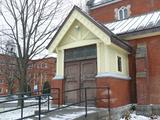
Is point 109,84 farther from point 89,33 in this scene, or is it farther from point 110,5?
point 110,5

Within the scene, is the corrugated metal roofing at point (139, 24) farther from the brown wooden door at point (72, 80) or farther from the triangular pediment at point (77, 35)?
the brown wooden door at point (72, 80)

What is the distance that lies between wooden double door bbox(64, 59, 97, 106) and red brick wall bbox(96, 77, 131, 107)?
591 mm

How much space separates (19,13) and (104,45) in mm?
13289

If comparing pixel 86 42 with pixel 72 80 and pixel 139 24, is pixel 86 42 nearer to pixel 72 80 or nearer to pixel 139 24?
pixel 72 80

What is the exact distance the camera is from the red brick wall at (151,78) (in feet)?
44.9

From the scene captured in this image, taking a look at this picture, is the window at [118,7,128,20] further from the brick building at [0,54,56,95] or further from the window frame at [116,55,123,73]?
the brick building at [0,54,56,95]

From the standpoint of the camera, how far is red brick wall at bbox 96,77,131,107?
12.6 m

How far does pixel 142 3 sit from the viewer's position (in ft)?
62.5

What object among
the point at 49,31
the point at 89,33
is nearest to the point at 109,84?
the point at 89,33

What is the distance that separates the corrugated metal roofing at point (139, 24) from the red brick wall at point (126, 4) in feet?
3.44

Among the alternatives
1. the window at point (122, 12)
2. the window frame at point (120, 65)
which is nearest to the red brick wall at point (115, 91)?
the window frame at point (120, 65)

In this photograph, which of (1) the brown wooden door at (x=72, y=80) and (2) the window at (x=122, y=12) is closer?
(1) the brown wooden door at (x=72, y=80)

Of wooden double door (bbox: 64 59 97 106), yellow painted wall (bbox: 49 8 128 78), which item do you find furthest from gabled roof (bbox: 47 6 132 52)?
wooden double door (bbox: 64 59 97 106)

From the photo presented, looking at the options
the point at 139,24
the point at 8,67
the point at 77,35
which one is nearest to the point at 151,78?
the point at 139,24
